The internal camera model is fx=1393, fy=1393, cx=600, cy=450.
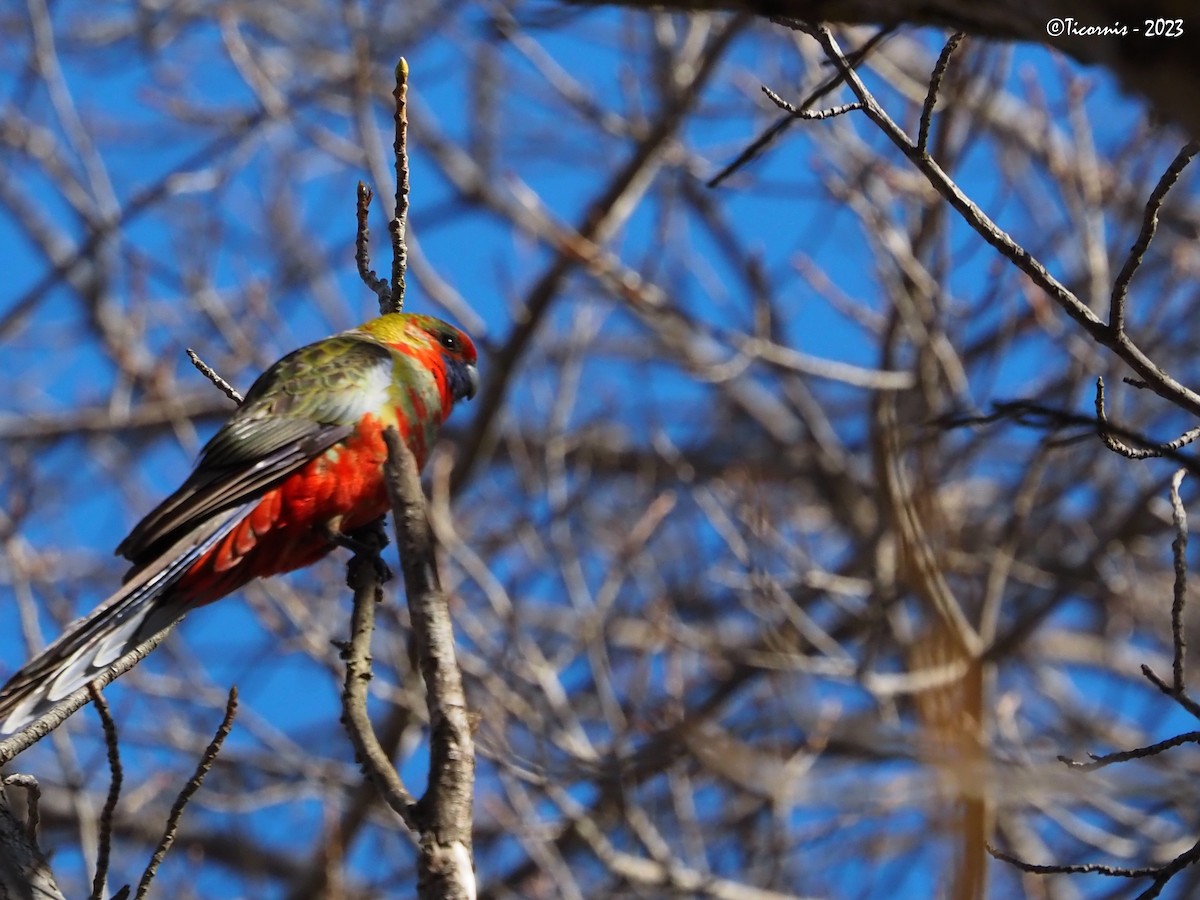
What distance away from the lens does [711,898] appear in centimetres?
562

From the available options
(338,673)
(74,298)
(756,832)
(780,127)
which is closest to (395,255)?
(780,127)

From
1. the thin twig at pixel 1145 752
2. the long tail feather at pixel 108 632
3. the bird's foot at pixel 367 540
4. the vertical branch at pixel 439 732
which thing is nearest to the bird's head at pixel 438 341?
the bird's foot at pixel 367 540

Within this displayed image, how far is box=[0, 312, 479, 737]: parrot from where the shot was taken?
3.46 meters

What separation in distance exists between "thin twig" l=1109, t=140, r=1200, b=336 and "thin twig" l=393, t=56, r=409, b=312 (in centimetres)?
164

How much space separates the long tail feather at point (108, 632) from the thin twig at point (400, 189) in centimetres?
93

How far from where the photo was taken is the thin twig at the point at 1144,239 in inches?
89.8

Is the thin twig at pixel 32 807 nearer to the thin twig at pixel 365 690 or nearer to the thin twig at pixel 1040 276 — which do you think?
the thin twig at pixel 365 690

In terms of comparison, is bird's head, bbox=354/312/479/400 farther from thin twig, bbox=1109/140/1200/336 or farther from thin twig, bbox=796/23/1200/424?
thin twig, bbox=1109/140/1200/336

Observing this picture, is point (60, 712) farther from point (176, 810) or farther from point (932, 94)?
point (932, 94)

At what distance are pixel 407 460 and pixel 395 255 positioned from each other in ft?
2.90

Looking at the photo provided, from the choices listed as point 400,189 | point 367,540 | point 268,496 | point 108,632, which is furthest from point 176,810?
point 268,496

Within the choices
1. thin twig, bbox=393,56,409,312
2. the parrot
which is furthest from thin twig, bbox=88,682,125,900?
thin twig, bbox=393,56,409,312

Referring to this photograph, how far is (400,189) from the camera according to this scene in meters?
3.40

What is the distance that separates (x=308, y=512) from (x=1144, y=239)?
2.78 metres
